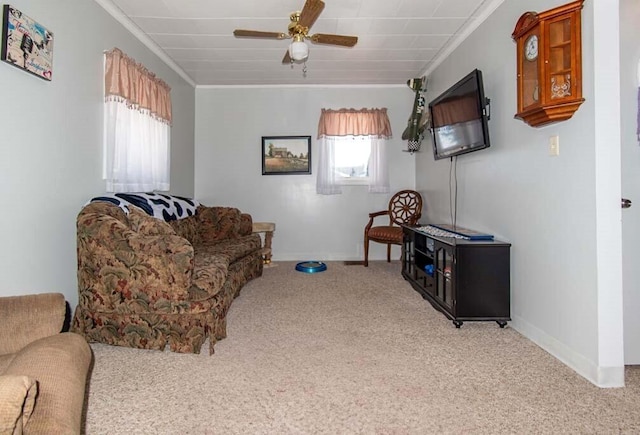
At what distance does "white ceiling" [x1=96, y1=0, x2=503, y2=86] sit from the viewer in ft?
9.75

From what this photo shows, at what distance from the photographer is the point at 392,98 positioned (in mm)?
5137

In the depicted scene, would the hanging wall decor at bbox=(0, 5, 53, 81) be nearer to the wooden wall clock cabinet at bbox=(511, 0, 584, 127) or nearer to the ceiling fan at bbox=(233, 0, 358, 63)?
the ceiling fan at bbox=(233, 0, 358, 63)

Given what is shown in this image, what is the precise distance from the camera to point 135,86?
3.21m

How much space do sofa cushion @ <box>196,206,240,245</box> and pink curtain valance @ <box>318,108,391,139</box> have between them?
5.85 ft

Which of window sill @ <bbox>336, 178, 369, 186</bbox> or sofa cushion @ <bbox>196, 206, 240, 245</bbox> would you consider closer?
sofa cushion @ <bbox>196, 206, 240, 245</bbox>

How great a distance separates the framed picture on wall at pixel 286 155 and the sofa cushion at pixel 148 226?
292 centimetres

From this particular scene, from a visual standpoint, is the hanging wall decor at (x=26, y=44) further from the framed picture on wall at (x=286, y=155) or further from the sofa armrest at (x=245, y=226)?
the framed picture on wall at (x=286, y=155)

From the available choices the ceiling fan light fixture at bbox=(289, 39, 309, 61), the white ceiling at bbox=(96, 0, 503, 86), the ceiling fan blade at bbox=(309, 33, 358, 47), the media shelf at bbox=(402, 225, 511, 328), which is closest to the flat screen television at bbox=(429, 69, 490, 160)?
the white ceiling at bbox=(96, 0, 503, 86)

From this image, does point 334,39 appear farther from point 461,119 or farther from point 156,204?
point 156,204

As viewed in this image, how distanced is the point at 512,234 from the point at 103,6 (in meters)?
3.52

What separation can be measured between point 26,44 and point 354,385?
2.54m

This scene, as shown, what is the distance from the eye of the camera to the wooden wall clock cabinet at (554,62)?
187 centimetres

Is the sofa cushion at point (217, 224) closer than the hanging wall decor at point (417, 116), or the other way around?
the sofa cushion at point (217, 224)

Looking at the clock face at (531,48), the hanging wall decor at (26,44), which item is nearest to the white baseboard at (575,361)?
the clock face at (531,48)
